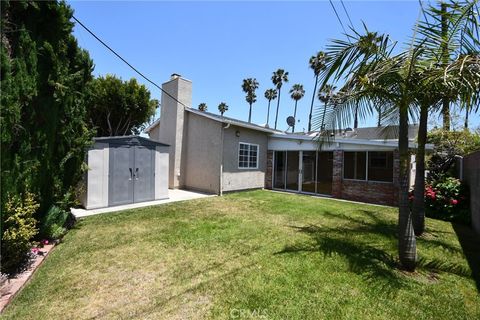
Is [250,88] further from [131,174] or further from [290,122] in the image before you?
[131,174]

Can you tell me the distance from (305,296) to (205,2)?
8198 millimetres

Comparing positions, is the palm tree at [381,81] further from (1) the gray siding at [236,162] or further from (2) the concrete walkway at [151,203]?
(1) the gray siding at [236,162]

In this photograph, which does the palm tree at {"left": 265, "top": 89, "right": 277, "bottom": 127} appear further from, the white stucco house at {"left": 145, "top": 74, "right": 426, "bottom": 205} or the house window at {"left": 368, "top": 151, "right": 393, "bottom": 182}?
the house window at {"left": 368, "top": 151, "right": 393, "bottom": 182}

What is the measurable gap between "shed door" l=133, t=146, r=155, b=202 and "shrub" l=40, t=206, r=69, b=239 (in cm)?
423

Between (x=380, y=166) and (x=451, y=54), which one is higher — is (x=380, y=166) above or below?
below

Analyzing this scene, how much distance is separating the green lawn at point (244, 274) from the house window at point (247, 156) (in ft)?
21.8

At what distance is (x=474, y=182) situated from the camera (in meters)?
7.83

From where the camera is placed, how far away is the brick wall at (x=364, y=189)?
37.6 feet

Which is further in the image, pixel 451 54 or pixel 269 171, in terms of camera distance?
pixel 269 171

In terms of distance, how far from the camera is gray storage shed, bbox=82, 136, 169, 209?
8.96 m

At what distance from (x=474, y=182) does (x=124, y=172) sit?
1201cm

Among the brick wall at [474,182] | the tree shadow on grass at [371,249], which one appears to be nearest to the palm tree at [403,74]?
the tree shadow on grass at [371,249]

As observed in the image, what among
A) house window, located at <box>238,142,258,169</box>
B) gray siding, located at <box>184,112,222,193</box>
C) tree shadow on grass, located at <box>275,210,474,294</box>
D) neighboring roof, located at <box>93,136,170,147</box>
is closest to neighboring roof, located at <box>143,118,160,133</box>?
gray siding, located at <box>184,112,222,193</box>

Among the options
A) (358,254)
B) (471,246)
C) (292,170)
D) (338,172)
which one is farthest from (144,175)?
(471,246)
